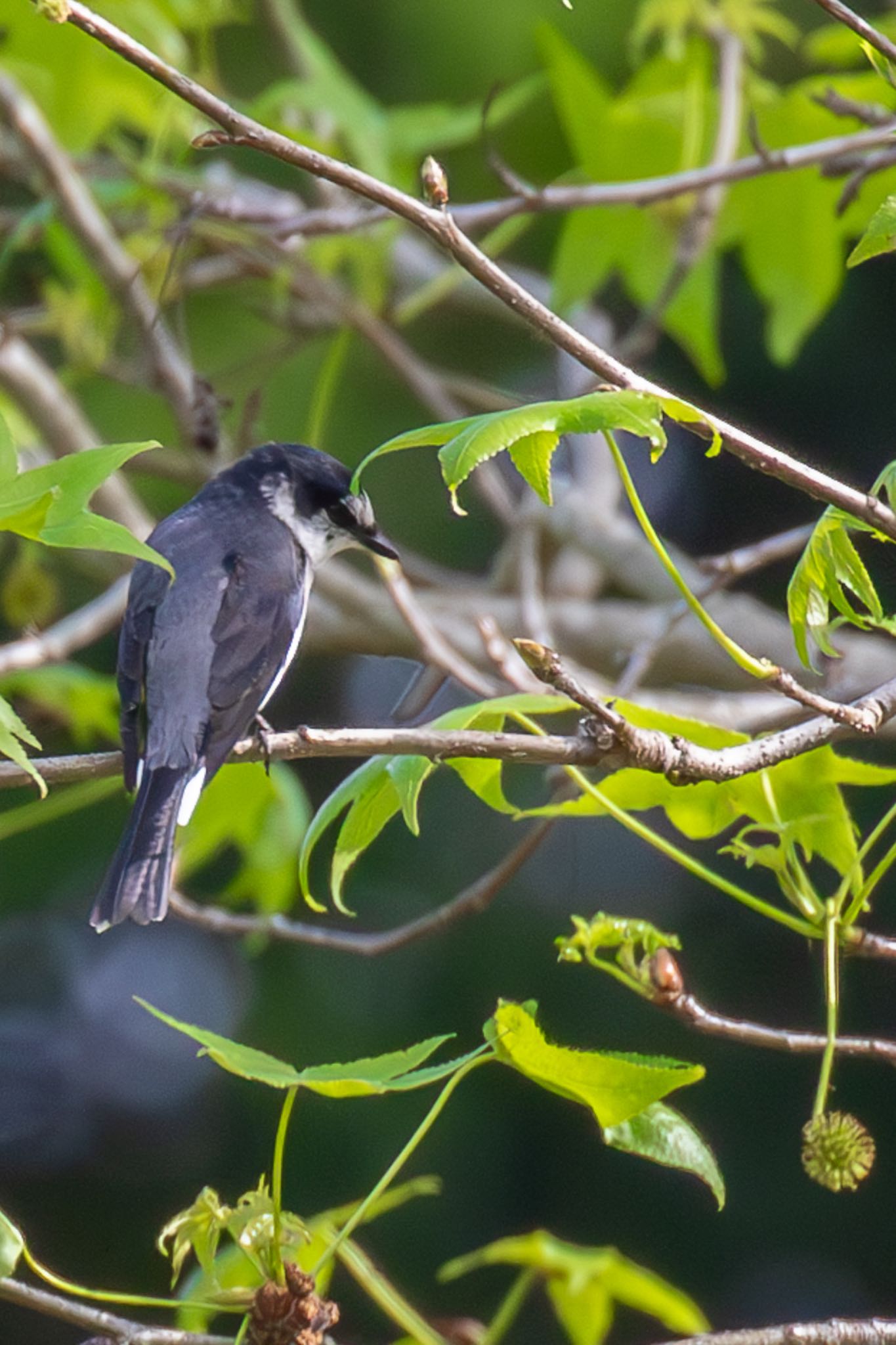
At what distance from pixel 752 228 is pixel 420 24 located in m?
4.04

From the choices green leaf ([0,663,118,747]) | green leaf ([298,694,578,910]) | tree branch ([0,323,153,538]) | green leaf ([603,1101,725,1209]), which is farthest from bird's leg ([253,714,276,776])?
tree branch ([0,323,153,538])

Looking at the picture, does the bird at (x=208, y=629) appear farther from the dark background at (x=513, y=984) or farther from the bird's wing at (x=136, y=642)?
the dark background at (x=513, y=984)

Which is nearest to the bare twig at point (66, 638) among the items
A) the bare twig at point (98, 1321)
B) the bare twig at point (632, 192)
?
the bare twig at point (632, 192)

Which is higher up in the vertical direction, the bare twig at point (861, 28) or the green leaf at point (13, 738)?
the bare twig at point (861, 28)

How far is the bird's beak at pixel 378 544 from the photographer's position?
13.4ft

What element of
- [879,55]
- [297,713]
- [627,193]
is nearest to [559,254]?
[627,193]

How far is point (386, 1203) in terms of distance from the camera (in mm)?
2367

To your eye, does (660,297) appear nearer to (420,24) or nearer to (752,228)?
(752,228)

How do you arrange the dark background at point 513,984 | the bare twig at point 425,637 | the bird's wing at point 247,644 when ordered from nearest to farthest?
the bird's wing at point 247,644 < the bare twig at point 425,637 < the dark background at point 513,984

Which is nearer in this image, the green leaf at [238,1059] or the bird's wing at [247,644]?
the green leaf at [238,1059]

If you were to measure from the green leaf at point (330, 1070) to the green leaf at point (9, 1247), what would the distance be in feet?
0.94

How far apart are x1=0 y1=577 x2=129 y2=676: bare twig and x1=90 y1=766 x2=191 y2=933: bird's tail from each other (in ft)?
2.77

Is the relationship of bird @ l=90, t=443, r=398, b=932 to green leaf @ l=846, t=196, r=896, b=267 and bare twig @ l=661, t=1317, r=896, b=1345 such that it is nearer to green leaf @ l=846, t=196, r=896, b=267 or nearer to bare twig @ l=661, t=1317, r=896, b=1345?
bare twig @ l=661, t=1317, r=896, b=1345

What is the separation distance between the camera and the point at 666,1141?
1900 mm
